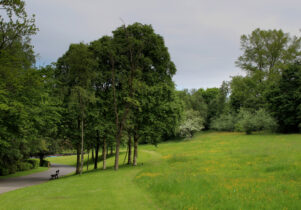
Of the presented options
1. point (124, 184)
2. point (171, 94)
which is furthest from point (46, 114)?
point (171, 94)

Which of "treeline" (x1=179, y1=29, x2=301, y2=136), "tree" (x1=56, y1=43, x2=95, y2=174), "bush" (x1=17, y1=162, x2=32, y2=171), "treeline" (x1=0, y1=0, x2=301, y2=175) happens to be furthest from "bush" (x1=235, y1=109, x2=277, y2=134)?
"bush" (x1=17, y1=162, x2=32, y2=171)

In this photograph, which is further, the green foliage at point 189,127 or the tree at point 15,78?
the green foliage at point 189,127

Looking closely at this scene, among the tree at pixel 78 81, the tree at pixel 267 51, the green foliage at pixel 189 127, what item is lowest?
the green foliage at pixel 189 127

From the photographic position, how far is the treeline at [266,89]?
48.6 meters

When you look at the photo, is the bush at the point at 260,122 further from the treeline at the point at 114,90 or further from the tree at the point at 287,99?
the treeline at the point at 114,90

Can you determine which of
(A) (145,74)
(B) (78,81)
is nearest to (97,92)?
(B) (78,81)

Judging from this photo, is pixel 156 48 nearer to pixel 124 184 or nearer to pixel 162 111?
pixel 162 111

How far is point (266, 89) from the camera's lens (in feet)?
179

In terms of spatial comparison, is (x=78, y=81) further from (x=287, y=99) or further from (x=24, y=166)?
(x=287, y=99)

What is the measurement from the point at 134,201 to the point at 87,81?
1612 cm

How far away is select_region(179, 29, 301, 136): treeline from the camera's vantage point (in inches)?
1913

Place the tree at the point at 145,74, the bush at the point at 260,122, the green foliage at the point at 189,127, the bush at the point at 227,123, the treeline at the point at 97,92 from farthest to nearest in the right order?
the bush at the point at 227,123 < the green foliage at the point at 189,127 < the bush at the point at 260,122 < the tree at the point at 145,74 < the treeline at the point at 97,92

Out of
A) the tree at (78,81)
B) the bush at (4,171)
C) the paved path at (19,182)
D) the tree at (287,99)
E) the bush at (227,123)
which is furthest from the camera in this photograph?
the bush at (227,123)

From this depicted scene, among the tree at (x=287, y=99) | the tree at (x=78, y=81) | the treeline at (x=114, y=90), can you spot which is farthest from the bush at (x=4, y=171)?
the tree at (x=287, y=99)
